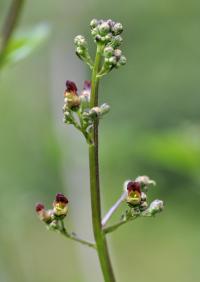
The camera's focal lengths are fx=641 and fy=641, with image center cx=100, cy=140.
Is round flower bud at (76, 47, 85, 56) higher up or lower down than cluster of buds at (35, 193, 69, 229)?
higher up

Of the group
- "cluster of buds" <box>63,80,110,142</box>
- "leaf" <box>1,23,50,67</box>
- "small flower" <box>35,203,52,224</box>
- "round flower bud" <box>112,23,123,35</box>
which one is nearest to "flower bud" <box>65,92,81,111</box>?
"cluster of buds" <box>63,80,110,142</box>

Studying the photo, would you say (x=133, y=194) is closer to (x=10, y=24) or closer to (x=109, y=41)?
(x=109, y=41)

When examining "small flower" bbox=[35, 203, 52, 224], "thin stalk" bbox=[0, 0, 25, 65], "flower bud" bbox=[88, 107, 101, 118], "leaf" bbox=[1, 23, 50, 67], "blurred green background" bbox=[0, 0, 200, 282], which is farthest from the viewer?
"blurred green background" bbox=[0, 0, 200, 282]

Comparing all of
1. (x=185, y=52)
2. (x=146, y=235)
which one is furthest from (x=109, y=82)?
(x=146, y=235)

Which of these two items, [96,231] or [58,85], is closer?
[96,231]

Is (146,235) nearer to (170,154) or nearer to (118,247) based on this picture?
(118,247)

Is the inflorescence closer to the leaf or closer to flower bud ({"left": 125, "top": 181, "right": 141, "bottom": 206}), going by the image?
flower bud ({"left": 125, "top": 181, "right": 141, "bottom": 206})
